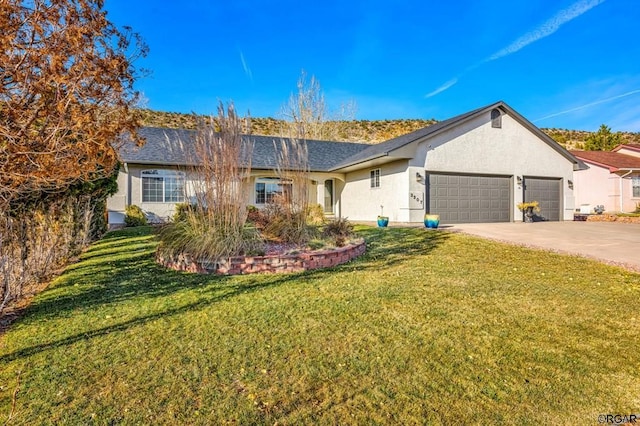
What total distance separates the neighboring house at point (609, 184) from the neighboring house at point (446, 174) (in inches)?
284

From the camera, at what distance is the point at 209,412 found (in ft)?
7.03

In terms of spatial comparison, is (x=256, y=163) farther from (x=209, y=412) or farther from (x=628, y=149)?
(x=628, y=149)

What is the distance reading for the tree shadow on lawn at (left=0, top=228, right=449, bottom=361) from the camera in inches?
147

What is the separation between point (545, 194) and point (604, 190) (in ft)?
30.3

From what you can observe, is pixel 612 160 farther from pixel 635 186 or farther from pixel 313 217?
pixel 313 217

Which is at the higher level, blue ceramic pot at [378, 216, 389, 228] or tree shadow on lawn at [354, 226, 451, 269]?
blue ceramic pot at [378, 216, 389, 228]

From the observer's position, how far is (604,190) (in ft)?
69.3

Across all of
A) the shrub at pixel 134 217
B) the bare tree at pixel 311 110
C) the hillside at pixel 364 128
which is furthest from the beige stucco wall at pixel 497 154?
the hillside at pixel 364 128

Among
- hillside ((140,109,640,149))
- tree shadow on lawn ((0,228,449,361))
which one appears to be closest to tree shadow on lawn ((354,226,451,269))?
tree shadow on lawn ((0,228,449,361))

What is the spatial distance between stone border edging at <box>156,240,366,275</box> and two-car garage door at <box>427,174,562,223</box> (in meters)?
8.54

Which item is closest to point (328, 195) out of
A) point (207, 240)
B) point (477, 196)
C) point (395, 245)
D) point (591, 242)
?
point (477, 196)

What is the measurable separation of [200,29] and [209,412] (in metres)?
14.0

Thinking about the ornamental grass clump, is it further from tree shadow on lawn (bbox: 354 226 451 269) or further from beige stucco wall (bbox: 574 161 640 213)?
beige stucco wall (bbox: 574 161 640 213)

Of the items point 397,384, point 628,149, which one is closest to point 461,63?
point 628,149
